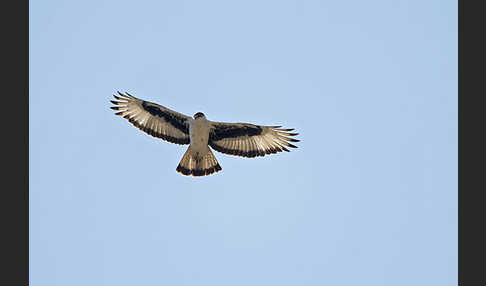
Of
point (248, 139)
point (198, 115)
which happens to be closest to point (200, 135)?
point (198, 115)

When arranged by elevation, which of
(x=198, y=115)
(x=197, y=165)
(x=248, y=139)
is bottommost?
(x=197, y=165)

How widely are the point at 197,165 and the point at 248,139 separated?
1.32 metres

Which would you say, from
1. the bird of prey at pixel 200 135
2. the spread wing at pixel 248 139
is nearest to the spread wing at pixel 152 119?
the bird of prey at pixel 200 135

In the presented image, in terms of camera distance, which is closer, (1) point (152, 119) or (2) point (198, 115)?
(2) point (198, 115)

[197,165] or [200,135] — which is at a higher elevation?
[200,135]

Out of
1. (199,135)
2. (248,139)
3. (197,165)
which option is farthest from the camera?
(248,139)

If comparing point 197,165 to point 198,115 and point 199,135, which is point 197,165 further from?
point 198,115

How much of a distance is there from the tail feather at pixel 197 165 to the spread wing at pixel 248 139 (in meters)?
0.39

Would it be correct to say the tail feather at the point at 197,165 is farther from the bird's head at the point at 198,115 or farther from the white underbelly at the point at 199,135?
the bird's head at the point at 198,115

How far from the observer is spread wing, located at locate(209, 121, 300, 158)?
476 inches

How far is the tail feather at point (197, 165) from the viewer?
11.9 metres

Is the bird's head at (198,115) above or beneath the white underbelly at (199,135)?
above

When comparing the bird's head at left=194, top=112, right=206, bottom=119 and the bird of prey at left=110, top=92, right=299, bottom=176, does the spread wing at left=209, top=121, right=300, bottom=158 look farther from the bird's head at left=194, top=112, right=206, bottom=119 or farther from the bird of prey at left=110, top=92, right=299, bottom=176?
the bird's head at left=194, top=112, right=206, bottom=119

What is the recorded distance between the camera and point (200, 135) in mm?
11695
